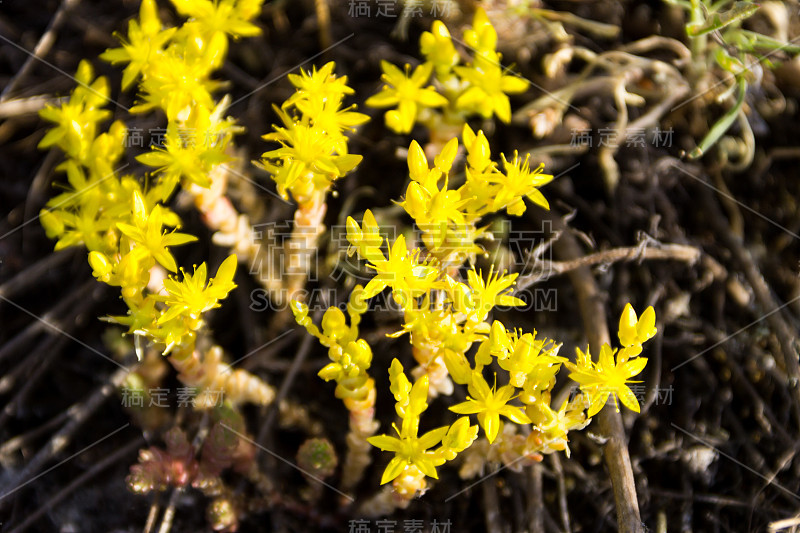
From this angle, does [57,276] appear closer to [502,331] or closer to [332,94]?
[332,94]

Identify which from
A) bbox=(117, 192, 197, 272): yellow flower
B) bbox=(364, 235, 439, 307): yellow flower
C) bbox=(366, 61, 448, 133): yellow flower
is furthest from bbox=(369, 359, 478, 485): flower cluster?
bbox=(366, 61, 448, 133): yellow flower

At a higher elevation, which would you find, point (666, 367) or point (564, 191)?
point (564, 191)

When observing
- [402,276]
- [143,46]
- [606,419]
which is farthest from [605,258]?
[143,46]

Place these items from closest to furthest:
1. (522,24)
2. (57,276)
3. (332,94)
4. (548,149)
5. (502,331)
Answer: (502,331) < (332,94) < (548,149) < (57,276) < (522,24)

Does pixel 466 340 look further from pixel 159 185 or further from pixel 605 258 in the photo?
pixel 159 185

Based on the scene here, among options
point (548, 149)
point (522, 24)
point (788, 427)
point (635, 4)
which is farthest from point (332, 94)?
point (788, 427)

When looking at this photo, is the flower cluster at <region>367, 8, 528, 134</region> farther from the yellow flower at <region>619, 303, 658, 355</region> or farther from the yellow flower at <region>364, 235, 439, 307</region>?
the yellow flower at <region>619, 303, 658, 355</region>

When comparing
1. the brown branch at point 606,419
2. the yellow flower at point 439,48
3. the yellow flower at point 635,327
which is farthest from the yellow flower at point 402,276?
the yellow flower at point 439,48

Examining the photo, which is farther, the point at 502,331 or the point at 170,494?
the point at 170,494
